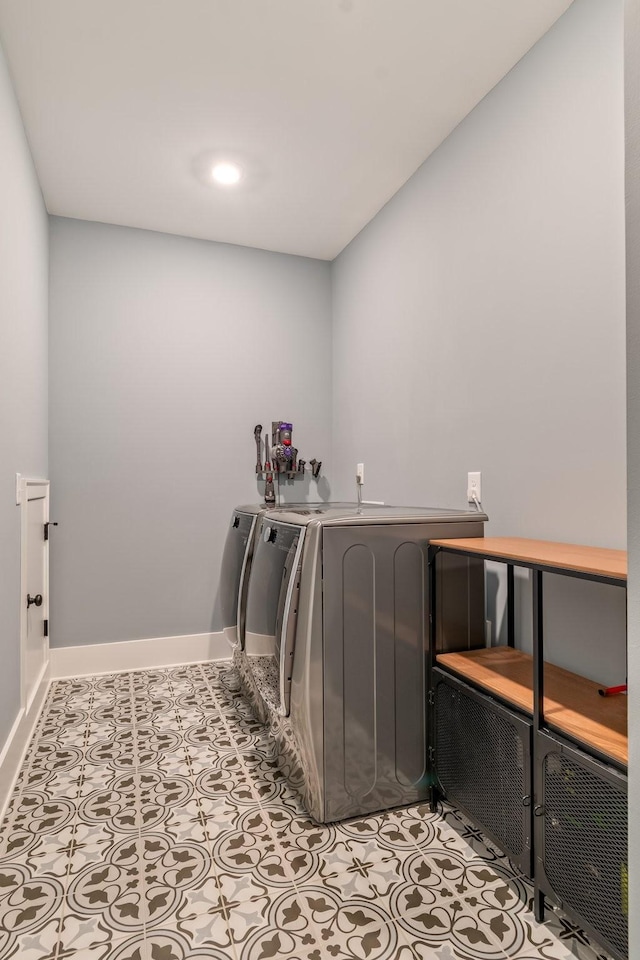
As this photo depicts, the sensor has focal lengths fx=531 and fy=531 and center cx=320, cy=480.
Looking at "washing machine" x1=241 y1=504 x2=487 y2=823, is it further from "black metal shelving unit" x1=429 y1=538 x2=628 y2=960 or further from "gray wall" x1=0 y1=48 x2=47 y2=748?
"gray wall" x1=0 y1=48 x2=47 y2=748

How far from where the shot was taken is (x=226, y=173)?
259 centimetres

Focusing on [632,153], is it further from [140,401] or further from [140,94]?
[140,401]

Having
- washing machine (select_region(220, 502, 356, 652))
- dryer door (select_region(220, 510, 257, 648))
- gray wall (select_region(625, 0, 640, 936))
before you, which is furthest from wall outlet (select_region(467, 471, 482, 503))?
gray wall (select_region(625, 0, 640, 936))

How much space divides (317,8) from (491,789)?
Answer: 242 cm

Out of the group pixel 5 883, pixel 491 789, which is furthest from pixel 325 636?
pixel 5 883

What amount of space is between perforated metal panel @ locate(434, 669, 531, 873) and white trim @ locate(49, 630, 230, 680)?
188 cm

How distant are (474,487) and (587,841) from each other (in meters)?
1.25

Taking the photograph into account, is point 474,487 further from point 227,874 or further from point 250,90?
point 250,90

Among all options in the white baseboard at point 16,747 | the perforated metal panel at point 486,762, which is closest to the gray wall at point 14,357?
the white baseboard at point 16,747

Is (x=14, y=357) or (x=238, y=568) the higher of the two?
(x=14, y=357)

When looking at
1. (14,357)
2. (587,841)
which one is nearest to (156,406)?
(14,357)

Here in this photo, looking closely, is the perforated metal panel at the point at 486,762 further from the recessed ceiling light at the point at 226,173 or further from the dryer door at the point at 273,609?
the recessed ceiling light at the point at 226,173

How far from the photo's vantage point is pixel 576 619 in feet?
5.36

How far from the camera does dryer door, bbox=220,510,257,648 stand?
2.47 m
